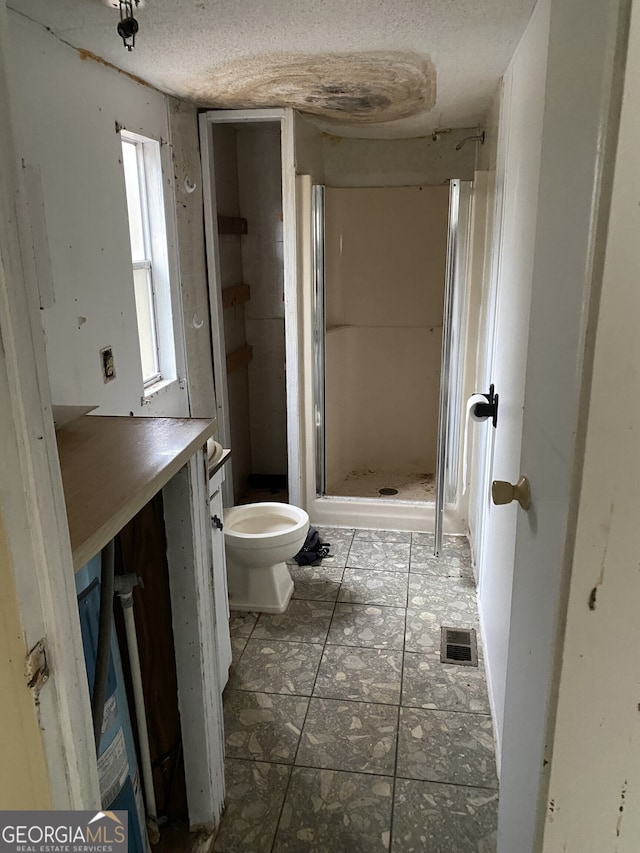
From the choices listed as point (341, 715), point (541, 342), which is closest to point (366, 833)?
point (341, 715)

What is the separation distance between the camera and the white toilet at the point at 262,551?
2.55m

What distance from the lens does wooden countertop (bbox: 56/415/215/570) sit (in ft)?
3.33

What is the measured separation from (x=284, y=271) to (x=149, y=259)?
75 centimetres

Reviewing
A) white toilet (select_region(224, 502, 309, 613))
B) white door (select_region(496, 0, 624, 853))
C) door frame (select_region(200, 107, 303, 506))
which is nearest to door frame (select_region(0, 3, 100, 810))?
white door (select_region(496, 0, 624, 853))

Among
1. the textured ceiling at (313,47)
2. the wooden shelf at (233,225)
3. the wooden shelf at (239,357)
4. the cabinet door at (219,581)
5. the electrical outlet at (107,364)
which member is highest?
the textured ceiling at (313,47)

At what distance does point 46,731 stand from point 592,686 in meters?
0.69

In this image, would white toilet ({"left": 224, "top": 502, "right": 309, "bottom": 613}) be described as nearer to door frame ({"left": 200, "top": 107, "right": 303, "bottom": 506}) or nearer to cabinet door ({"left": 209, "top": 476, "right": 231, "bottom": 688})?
cabinet door ({"left": 209, "top": 476, "right": 231, "bottom": 688})

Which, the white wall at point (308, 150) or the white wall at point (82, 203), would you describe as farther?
the white wall at point (308, 150)

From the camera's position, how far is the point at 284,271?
3176 mm

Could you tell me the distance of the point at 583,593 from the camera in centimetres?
77

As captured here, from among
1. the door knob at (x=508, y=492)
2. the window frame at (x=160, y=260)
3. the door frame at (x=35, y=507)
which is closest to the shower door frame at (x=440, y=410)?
the window frame at (x=160, y=260)

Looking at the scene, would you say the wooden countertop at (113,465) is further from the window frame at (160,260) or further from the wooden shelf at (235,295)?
the wooden shelf at (235,295)

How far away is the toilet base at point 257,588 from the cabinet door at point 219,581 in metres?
0.44

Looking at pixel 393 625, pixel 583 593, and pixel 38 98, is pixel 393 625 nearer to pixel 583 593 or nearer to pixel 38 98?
pixel 583 593
